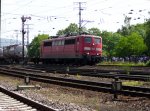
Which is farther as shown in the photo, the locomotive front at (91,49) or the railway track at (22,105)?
the locomotive front at (91,49)

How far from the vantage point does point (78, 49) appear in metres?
42.3

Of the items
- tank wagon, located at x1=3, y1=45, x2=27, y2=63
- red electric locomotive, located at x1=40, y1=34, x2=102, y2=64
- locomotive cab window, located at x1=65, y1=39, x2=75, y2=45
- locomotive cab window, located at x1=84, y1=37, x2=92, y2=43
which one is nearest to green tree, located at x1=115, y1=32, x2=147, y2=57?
tank wagon, located at x1=3, y1=45, x2=27, y2=63

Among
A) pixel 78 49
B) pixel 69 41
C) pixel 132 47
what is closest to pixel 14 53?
pixel 69 41

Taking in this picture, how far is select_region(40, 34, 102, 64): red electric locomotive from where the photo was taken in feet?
139

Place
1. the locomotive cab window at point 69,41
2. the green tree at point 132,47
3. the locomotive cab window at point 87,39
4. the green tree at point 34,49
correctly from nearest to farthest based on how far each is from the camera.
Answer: the locomotive cab window at point 87,39
the locomotive cab window at point 69,41
the green tree at point 132,47
the green tree at point 34,49

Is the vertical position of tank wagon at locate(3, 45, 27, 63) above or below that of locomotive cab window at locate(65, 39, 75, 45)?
below

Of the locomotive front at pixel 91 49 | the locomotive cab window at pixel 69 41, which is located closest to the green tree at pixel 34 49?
the locomotive cab window at pixel 69 41

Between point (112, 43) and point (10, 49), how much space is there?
2663 inches

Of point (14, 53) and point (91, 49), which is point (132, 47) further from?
point (91, 49)

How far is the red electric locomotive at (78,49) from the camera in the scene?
42250 mm

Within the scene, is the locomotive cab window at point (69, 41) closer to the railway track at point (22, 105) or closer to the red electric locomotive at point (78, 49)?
the red electric locomotive at point (78, 49)

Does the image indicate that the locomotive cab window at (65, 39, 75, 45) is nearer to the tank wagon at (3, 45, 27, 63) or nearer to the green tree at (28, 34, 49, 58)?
the tank wagon at (3, 45, 27, 63)

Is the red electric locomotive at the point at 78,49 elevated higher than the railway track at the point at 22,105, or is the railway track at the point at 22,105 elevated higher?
the red electric locomotive at the point at 78,49

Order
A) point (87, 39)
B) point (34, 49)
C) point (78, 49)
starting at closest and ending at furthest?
point (78, 49) → point (87, 39) → point (34, 49)
